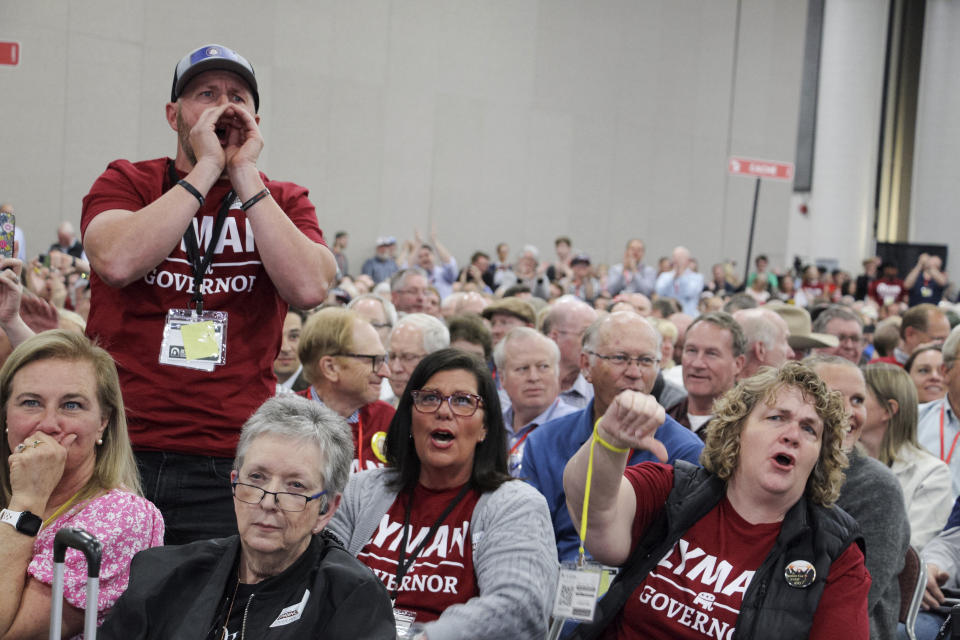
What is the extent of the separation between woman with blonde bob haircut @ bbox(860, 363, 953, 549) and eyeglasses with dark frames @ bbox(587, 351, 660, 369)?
1.01 metres

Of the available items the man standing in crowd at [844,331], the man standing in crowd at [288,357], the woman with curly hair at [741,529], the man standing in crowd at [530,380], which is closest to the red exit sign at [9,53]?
the man standing in crowd at [288,357]

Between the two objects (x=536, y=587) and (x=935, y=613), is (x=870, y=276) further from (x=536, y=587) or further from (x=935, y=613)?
(x=536, y=587)

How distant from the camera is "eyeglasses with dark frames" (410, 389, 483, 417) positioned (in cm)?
322

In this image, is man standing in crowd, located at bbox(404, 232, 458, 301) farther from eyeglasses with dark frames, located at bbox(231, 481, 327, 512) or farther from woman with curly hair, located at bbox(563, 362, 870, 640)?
eyeglasses with dark frames, located at bbox(231, 481, 327, 512)

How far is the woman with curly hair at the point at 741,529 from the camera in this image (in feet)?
9.18

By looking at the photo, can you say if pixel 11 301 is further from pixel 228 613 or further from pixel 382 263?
pixel 382 263

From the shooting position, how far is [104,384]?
8.75ft

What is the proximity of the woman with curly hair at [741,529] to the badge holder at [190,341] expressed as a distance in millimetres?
998

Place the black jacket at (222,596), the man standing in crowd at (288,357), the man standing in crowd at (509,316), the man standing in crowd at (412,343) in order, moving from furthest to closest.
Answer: the man standing in crowd at (509,316) < the man standing in crowd at (288,357) < the man standing in crowd at (412,343) < the black jacket at (222,596)

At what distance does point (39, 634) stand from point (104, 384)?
0.62m

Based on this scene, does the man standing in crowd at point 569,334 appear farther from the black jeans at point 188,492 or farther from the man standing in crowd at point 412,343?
the black jeans at point 188,492

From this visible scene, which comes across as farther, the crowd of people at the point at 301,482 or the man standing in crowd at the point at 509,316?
the man standing in crowd at the point at 509,316

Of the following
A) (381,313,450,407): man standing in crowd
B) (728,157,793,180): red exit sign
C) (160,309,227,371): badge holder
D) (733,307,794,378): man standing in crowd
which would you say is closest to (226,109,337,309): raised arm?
(160,309,227,371): badge holder

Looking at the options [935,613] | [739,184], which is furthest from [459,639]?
[739,184]
